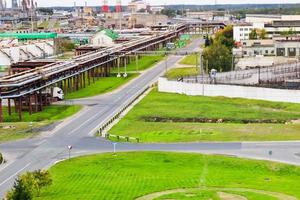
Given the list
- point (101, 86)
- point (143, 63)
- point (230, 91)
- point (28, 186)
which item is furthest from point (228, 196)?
point (143, 63)

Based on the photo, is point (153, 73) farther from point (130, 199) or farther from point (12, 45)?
point (130, 199)

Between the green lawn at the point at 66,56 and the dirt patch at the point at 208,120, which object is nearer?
the dirt patch at the point at 208,120

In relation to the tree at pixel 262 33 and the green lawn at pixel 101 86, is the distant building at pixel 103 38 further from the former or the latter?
the green lawn at pixel 101 86

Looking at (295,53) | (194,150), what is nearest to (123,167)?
(194,150)

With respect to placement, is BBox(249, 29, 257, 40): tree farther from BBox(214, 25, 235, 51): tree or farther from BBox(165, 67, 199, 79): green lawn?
BBox(165, 67, 199, 79): green lawn

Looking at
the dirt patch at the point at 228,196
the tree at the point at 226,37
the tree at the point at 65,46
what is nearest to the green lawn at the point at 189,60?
the tree at the point at 226,37

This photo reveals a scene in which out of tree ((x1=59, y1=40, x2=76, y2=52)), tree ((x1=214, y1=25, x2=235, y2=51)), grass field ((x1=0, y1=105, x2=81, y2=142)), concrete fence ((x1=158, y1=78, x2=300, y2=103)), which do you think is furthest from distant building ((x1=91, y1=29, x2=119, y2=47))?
grass field ((x1=0, y1=105, x2=81, y2=142))

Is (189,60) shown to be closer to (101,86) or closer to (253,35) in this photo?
(253,35)
